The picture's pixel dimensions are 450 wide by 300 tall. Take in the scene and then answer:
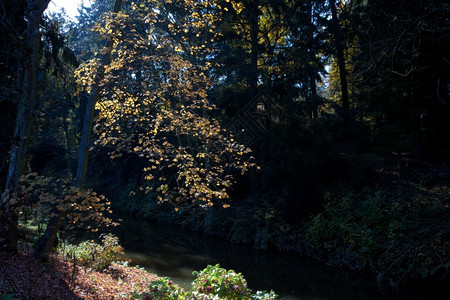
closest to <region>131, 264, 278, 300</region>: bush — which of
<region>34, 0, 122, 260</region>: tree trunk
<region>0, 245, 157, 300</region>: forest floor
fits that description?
<region>0, 245, 157, 300</region>: forest floor

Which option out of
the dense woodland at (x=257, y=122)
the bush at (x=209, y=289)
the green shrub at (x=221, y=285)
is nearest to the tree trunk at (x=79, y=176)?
the dense woodland at (x=257, y=122)

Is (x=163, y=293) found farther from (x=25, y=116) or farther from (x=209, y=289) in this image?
(x=25, y=116)

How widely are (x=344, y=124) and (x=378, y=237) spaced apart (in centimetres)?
783

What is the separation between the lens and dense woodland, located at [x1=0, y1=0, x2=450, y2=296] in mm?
6117

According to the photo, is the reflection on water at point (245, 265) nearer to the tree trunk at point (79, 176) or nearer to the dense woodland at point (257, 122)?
the dense woodland at point (257, 122)

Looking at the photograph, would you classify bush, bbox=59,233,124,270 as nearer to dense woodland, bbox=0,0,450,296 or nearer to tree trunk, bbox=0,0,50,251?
dense woodland, bbox=0,0,450,296

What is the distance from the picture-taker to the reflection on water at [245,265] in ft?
27.3

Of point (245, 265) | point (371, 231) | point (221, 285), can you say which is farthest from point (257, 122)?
point (221, 285)

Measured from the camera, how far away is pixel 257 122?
15.7m

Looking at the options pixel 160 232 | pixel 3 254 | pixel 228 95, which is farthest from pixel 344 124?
pixel 3 254

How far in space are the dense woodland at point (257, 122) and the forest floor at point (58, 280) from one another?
55cm

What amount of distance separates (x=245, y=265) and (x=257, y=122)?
736 cm

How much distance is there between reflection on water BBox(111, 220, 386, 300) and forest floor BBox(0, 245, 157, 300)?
214 cm

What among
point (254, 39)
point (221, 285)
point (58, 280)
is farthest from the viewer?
point (254, 39)
